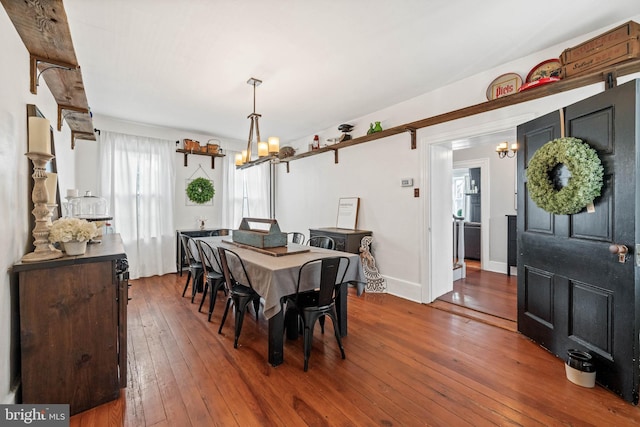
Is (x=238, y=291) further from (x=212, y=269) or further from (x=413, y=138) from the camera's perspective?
(x=413, y=138)

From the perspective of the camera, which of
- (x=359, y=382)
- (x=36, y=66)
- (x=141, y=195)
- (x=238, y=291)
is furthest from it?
(x=141, y=195)

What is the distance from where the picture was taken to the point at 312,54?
2766 mm

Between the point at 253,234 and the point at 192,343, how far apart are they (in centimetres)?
119

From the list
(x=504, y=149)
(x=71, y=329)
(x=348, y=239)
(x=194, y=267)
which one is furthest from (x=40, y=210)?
(x=504, y=149)

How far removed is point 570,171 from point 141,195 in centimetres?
584

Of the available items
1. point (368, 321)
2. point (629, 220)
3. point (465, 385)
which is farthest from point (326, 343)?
point (629, 220)

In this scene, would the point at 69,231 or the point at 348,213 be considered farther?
the point at 348,213

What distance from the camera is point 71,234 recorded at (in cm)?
178

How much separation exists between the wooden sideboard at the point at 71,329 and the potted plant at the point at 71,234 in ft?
0.25

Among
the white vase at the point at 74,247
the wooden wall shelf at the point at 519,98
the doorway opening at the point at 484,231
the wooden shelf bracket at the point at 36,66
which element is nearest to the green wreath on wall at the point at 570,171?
the wooden wall shelf at the point at 519,98

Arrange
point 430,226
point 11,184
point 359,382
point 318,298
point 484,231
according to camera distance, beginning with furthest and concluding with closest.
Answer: point 484,231 < point 430,226 < point 318,298 < point 359,382 < point 11,184

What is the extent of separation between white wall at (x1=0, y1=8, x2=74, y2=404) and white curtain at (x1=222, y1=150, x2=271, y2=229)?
4.15 metres

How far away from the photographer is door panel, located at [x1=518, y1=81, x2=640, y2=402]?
186 cm

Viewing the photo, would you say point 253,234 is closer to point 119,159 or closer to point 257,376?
point 257,376
